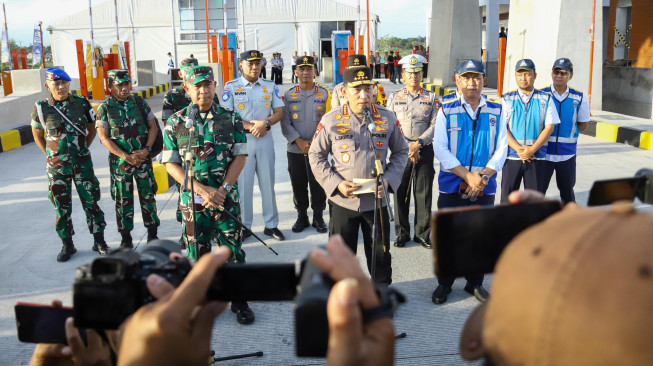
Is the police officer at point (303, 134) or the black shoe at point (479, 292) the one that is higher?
the police officer at point (303, 134)

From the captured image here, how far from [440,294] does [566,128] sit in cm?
238

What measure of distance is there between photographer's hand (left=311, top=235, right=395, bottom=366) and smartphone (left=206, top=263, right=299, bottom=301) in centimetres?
20

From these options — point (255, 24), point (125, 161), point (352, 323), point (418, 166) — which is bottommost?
point (418, 166)

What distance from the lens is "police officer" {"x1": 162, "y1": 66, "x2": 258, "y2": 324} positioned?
4.11 metres

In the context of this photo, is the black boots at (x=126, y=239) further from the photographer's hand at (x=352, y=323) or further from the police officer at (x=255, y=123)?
the photographer's hand at (x=352, y=323)

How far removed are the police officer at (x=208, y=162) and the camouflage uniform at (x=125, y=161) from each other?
154 centimetres

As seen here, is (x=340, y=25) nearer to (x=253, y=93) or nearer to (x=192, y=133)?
(x=253, y=93)

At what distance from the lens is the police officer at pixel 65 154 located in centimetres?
551

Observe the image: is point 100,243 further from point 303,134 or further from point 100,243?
point 303,134

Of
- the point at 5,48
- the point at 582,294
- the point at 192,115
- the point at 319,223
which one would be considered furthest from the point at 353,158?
the point at 5,48

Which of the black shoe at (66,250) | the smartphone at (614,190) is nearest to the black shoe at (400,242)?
the black shoe at (66,250)

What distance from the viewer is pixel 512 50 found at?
44.5ft

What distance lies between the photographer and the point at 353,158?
14.0 ft

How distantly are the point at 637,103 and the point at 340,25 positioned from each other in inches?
857
